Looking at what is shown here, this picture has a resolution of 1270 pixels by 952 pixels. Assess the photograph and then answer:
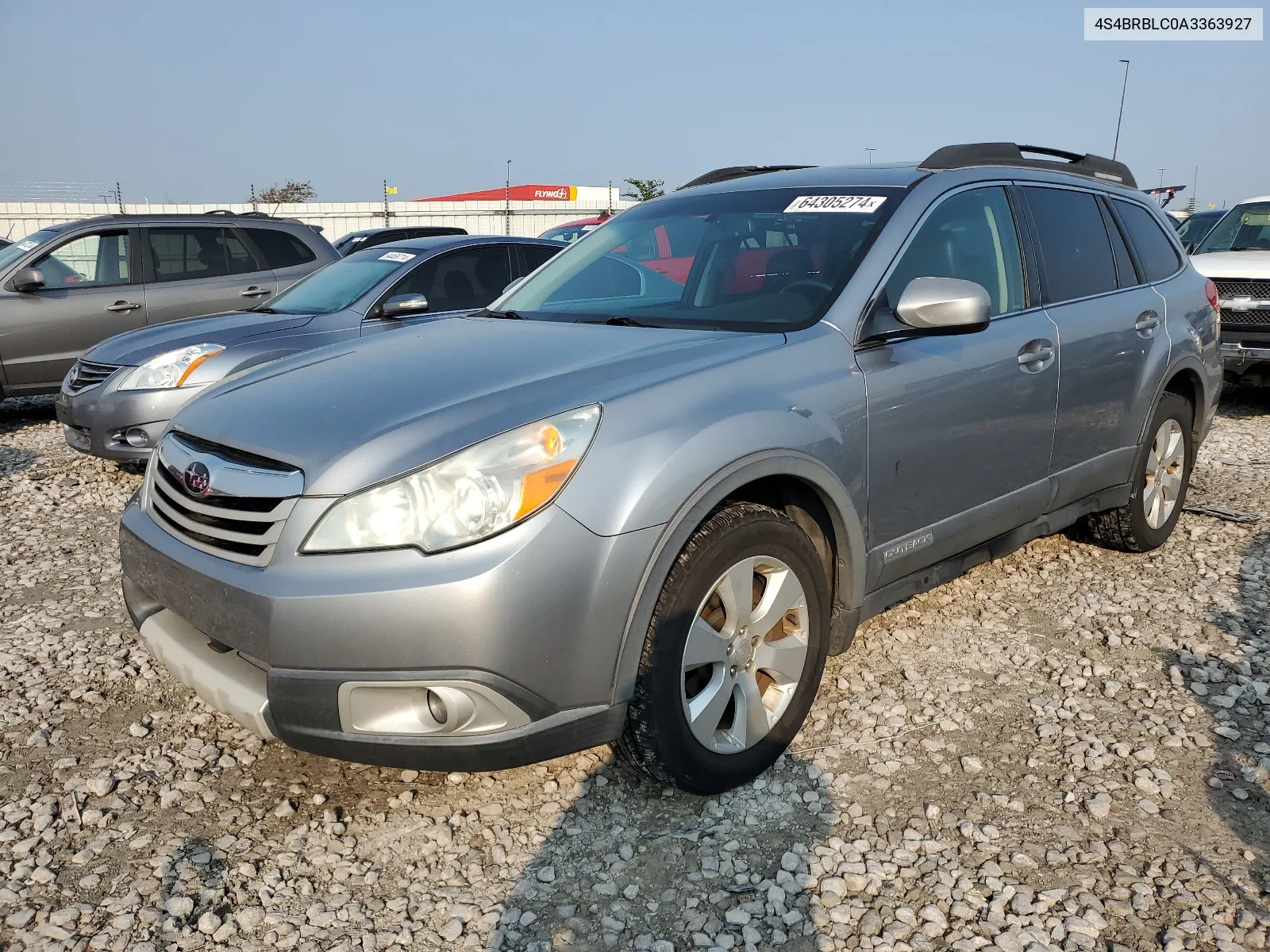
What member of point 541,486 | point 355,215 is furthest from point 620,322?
point 355,215

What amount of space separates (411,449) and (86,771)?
5.25ft

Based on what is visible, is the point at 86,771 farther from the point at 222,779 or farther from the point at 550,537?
the point at 550,537

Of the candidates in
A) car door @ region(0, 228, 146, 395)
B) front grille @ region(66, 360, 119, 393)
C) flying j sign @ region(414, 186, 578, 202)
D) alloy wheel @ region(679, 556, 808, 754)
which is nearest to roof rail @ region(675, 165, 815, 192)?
alloy wheel @ region(679, 556, 808, 754)

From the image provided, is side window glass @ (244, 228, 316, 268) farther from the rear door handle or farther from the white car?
the white car

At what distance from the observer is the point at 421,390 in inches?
104

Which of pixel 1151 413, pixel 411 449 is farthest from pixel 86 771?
pixel 1151 413

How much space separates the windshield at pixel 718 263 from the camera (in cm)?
318

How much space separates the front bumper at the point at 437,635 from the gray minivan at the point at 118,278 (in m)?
6.46

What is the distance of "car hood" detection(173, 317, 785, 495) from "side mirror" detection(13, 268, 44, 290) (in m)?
6.09

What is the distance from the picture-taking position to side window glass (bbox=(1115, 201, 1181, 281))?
178 inches

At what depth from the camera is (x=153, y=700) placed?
344cm

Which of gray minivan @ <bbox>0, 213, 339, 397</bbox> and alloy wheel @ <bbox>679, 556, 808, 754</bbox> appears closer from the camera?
alloy wheel @ <bbox>679, 556, 808, 754</bbox>

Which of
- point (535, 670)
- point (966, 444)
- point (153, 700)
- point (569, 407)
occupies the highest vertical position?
point (569, 407)

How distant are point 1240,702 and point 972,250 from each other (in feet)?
5.90
